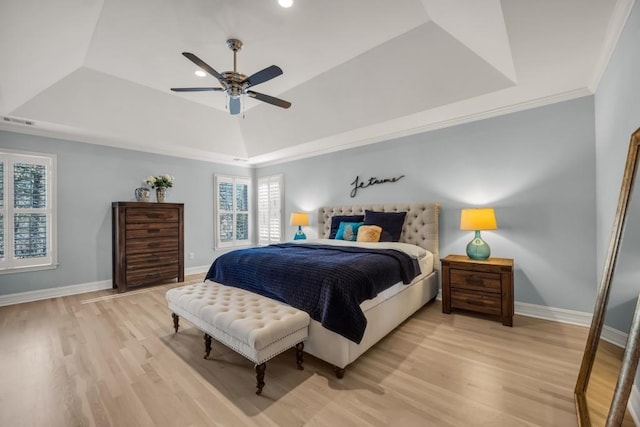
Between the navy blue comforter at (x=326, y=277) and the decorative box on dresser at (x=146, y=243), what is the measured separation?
1946 mm

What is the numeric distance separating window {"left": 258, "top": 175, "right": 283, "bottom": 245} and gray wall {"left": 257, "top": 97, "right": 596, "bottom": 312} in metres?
2.92

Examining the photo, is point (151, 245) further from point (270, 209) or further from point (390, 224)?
point (390, 224)

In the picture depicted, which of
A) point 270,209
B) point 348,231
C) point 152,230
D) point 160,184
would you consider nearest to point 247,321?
point 348,231

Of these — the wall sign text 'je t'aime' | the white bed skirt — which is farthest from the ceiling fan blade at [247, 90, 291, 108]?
the wall sign text 'je t'aime'

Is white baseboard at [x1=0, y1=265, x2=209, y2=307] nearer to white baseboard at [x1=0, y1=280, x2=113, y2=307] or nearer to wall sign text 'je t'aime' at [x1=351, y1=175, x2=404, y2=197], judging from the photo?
Result: white baseboard at [x1=0, y1=280, x2=113, y2=307]

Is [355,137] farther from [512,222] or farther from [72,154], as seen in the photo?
[72,154]

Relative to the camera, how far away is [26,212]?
3775mm

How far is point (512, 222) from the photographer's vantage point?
127 inches

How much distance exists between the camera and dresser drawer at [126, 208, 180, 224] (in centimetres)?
427

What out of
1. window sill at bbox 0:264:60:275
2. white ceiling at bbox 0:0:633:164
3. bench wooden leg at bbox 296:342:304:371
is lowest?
bench wooden leg at bbox 296:342:304:371

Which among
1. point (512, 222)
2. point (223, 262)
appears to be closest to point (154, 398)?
point (223, 262)

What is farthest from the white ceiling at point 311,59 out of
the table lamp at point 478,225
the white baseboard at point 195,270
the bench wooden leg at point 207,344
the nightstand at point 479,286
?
the bench wooden leg at point 207,344

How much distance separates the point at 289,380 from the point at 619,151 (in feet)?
9.85

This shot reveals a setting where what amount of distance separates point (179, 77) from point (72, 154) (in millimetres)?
2348
